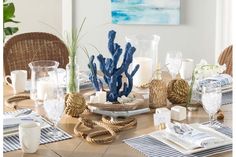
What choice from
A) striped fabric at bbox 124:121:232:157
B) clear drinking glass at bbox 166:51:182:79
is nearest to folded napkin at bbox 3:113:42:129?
striped fabric at bbox 124:121:232:157

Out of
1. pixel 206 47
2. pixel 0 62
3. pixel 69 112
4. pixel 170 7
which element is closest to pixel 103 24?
pixel 170 7

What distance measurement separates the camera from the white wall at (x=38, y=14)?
13.0ft

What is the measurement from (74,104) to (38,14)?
2.11 metres

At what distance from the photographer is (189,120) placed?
2000 mm

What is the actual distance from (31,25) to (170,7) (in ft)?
3.75

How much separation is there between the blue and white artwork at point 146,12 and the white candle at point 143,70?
1.43 meters

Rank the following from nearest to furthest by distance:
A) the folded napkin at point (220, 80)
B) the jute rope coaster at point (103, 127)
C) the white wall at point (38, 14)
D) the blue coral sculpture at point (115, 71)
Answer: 1. the jute rope coaster at point (103, 127)
2. the blue coral sculpture at point (115, 71)
3. the folded napkin at point (220, 80)
4. the white wall at point (38, 14)

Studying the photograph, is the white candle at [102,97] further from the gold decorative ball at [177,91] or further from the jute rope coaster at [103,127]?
the gold decorative ball at [177,91]

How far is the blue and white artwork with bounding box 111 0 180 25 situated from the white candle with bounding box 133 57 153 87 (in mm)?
1432

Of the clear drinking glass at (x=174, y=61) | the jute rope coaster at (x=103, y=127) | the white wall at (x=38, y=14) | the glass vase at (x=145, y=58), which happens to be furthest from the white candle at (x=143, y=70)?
the white wall at (x=38, y=14)

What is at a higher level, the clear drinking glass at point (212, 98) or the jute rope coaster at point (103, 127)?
the clear drinking glass at point (212, 98)

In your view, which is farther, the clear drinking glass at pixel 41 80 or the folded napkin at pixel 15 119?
the clear drinking glass at pixel 41 80

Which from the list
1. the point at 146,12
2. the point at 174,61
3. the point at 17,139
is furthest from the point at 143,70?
the point at 146,12

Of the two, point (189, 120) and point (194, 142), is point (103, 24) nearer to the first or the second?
point (189, 120)
